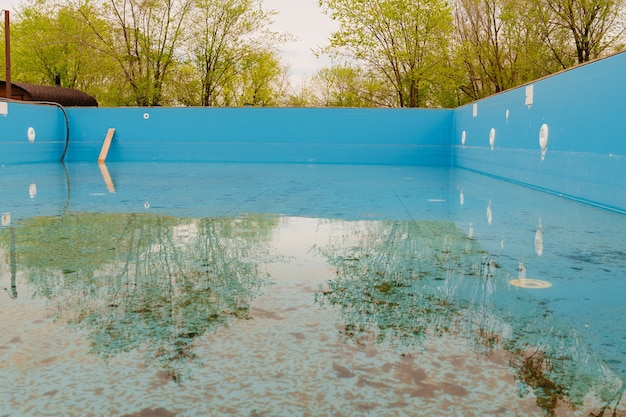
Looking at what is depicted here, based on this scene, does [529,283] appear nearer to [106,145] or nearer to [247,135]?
[247,135]

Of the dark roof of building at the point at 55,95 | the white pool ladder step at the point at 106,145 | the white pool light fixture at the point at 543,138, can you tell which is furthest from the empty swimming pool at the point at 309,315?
the dark roof of building at the point at 55,95

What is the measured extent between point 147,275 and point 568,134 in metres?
4.92

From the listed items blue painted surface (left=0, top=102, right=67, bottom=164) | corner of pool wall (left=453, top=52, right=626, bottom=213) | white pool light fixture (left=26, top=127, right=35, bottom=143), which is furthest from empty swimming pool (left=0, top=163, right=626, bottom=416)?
white pool light fixture (left=26, top=127, right=35, bottom=143)

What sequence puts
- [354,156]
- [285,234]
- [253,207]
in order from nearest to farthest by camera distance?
[285,234] → [253,207] → [354,156]

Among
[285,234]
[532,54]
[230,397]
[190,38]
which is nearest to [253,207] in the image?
[285,234]

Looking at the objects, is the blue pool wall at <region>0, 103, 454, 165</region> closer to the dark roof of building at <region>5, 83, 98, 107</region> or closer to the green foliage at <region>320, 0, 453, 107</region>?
the dark roof of building at <region>5, 83, 98, 107</region>

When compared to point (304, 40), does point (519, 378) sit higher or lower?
lower

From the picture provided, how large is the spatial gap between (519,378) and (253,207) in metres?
3.48

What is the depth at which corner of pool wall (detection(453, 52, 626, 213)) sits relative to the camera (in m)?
4.84

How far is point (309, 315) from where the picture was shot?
6.09ft

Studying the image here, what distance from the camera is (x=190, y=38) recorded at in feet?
86.5

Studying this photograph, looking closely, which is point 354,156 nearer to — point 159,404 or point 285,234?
point 285,234

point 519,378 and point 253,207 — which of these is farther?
point 253,207

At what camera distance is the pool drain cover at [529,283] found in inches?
89.3
